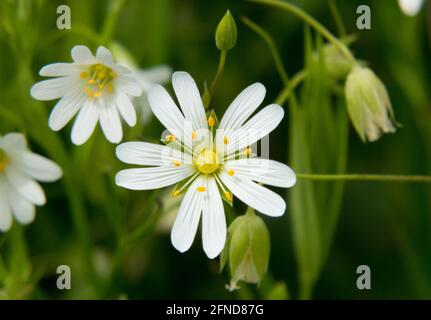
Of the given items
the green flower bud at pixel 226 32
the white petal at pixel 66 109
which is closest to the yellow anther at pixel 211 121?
the green flower bud at pixel 226 32

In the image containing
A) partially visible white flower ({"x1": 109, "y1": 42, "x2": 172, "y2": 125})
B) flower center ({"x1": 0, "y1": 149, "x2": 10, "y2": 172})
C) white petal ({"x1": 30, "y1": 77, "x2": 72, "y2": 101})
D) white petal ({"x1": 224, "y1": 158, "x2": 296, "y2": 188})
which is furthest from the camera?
partially visible white flower ({"x1": 109, "y1": 42, "x2": 172, "y2": 125})

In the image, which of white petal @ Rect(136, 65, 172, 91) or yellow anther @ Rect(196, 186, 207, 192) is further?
white petal @ Rect(136, 65, 172, 91)

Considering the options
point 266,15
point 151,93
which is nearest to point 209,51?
point 266,15

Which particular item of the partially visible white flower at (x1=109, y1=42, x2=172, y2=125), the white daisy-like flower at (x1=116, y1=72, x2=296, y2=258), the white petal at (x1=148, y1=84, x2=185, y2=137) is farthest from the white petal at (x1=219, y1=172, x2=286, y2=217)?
the partially visible white flower at (x1=109, y1=42, x2=172, y2=125)

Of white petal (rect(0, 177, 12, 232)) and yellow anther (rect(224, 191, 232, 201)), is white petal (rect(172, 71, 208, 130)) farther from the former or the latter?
white petal (rect(0, 177, 12, 232))

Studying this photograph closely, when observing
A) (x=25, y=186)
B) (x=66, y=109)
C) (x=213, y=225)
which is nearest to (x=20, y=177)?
(x=25, y=186)
